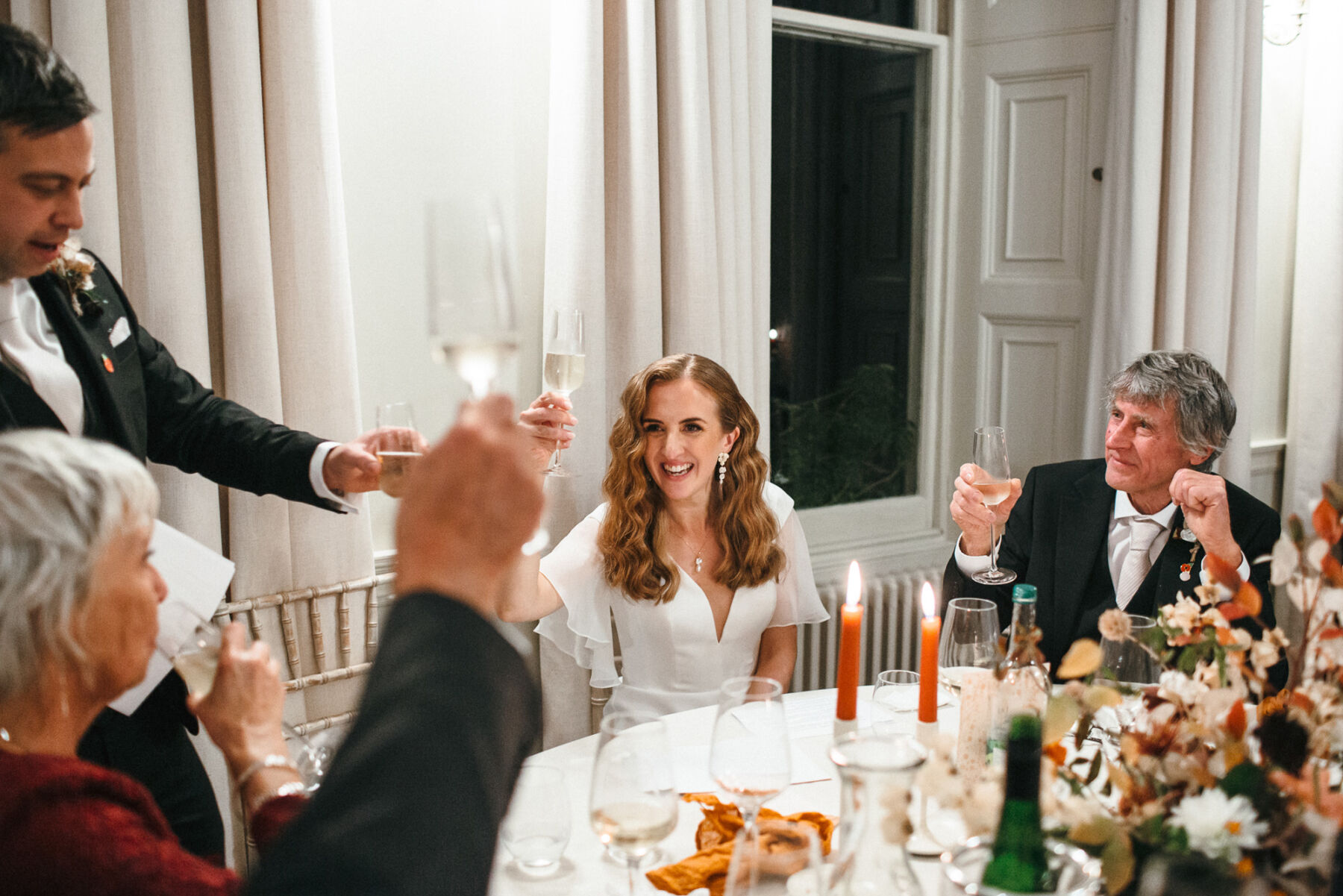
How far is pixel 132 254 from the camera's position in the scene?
2.04 meters

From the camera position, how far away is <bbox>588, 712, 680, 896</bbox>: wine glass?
1067 millimetres

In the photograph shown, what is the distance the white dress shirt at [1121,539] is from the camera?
246cm

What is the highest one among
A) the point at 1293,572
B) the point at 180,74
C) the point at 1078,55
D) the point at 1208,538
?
the point at 1078,55

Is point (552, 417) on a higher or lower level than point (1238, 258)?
lower

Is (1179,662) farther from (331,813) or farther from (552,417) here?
(552,417)

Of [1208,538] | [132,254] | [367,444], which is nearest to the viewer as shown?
[367,444]

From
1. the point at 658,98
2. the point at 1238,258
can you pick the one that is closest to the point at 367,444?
the point at 658,98

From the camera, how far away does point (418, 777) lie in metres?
0.63

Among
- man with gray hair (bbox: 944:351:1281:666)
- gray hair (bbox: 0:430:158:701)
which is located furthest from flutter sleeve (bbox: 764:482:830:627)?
gray hair (bbox: 0:430:158:701)

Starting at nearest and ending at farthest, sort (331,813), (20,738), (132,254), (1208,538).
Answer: (331,813) < (20,738) < (132,254) < (1208,538)

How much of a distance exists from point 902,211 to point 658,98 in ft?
4.19

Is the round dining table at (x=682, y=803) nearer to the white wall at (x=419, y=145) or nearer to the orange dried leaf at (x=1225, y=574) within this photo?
the orange dried leaf at (x=1225, y=574)

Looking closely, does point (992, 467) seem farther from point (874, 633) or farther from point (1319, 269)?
point (1319, 269)

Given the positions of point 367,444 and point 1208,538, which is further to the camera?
point 1208,538
